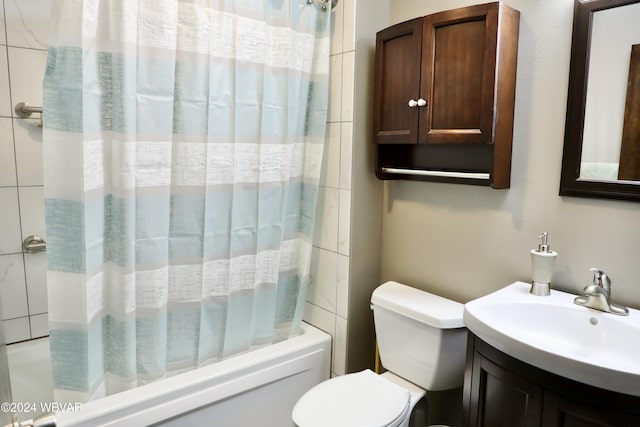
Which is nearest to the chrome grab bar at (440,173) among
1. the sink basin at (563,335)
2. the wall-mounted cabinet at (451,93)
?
the wall-mounted cabinet at (451,93)

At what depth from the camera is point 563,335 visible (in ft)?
4.44

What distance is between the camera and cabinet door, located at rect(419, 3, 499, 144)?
1499mm

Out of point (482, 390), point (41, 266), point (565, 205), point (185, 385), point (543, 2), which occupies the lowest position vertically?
point (185, 385)

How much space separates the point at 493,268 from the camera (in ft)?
5.60

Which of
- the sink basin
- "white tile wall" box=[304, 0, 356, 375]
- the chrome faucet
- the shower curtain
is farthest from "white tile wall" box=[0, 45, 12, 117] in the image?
the chrome faucet

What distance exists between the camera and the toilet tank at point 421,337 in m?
1.61

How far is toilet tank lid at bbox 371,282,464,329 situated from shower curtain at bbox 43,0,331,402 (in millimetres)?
425

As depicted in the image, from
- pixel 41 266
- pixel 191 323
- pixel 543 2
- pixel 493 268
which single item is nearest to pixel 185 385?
pixel 191 323

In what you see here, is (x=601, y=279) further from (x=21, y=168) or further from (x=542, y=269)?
(x=21, y=168)

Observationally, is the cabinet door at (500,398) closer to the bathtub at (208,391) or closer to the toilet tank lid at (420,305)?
the toilet tank lid at (420,305)

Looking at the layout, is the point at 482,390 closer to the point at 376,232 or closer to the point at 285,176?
the point at 376,232

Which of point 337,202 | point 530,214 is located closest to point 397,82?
point 337,202

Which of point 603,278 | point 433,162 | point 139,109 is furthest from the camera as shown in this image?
point 433,162

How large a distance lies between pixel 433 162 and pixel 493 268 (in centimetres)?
52
